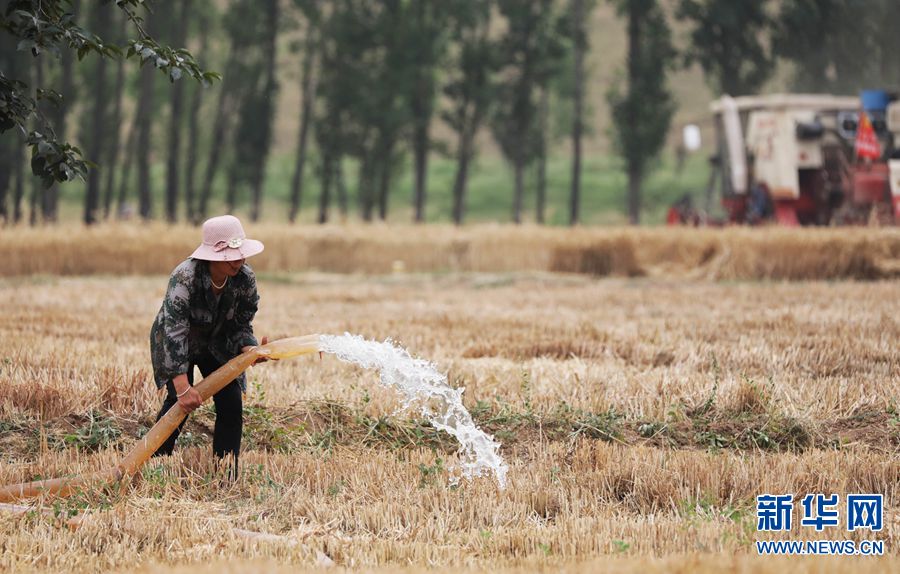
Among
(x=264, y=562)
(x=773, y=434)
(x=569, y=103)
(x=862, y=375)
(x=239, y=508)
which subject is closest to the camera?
(x=264, y=562)

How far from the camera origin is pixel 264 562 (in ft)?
14.6

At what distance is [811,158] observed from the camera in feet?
75.6

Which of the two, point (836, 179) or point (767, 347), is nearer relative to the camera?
point (767, 347)

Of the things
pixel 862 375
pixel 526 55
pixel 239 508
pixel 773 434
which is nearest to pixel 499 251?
pixel 862 375

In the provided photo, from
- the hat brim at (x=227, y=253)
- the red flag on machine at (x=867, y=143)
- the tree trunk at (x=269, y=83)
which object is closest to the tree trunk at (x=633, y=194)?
the tree trunk at (x=269, y=83)

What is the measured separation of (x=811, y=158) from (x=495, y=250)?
6.99 meters

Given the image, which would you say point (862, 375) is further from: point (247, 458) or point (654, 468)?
point (247, 458)

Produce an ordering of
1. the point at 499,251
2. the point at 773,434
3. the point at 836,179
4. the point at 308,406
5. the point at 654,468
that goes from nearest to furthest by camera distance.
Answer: the point at 654,468 → the point at 773,434 → the point at 308,406 → the point at 499,251 → the point at 836,179

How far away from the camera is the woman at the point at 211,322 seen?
586 cm

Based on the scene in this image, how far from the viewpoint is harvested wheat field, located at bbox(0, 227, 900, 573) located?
483cm

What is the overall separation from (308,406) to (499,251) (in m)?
14.2

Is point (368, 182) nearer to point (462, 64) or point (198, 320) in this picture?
point (462, 64)

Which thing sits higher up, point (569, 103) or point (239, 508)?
point (569, 103)

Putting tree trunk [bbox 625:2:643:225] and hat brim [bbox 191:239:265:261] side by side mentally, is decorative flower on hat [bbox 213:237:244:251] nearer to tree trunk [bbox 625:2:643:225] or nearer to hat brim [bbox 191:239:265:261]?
hat brim [bbox 191:239:265:261]
